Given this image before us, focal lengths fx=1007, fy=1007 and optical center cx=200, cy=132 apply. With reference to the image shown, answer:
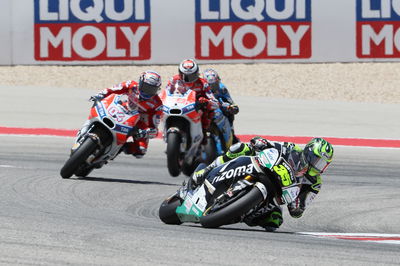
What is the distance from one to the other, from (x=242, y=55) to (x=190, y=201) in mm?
15360

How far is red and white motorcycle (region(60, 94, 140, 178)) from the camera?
12.1 metres

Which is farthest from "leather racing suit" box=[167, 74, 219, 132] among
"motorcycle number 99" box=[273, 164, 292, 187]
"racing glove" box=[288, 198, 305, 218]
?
"motorcycle number 99" box=[273, 164, 292, 187]

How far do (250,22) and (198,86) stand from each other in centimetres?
1009

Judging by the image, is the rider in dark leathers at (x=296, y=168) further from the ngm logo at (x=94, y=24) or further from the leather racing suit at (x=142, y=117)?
the ngm logo at (x=94, y=24)

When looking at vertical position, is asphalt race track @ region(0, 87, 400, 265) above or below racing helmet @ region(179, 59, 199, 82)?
below

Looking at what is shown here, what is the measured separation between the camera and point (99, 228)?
26.2 feet

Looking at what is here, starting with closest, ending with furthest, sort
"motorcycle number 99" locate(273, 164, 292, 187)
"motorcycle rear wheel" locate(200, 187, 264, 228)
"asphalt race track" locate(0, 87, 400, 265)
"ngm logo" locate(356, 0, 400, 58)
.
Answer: "asphalt race track" locate(0, 87, 400, 265) < "motorcycle rear wheel" locate(200, 187, 264, 228) < "motorcycle number 99" locate(273, 164, 292, 187) < "ngm logo" locate(356, 0, 400, 58)

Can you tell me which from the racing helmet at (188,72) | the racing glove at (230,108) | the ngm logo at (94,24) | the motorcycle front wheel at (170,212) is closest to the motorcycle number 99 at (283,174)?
the motorcycle front wheel at (170,212)

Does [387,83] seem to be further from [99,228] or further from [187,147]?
[99,228]

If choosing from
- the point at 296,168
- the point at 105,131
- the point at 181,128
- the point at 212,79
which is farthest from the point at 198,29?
the point at 296,168

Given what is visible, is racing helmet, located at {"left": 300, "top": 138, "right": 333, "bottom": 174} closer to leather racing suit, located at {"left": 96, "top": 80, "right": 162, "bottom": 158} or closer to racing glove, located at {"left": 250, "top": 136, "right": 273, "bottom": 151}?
racing glove, located at {"left": 250, "top": 136, "right": 273, "bottom": 151}

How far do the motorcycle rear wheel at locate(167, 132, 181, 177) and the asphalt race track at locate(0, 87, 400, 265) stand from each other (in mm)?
204

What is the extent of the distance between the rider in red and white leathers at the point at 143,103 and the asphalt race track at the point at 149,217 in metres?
0.53

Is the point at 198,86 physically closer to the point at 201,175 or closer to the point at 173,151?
the point at 173,151
